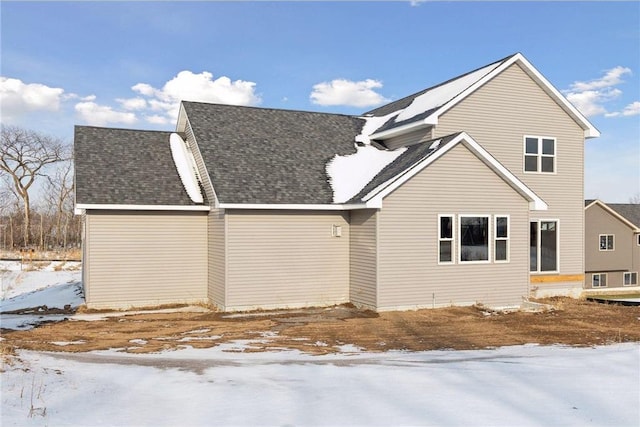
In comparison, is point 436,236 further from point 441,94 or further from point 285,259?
point 441,94

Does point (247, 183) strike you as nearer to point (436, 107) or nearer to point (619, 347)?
point (436, 107)

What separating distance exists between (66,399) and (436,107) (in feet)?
49.7

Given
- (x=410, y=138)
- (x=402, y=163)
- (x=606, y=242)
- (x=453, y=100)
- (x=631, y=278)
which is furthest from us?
(x=631, y=278)

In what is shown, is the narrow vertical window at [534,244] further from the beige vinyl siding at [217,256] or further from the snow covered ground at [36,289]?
the snow covered ground at [36,289]

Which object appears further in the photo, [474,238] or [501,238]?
[501,238]

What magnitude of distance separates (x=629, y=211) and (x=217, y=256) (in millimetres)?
39863

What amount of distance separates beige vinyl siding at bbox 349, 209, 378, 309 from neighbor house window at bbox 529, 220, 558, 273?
7.17 metres

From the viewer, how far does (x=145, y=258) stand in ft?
57.3

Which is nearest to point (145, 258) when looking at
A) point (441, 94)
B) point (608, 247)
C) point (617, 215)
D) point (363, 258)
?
point (363, 258)

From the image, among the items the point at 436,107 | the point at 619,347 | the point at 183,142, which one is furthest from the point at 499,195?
the point at 183,142

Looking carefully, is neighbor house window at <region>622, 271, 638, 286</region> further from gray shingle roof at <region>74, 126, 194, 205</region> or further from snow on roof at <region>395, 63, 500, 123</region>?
gray shingle roof at <region>74, 126, 194, 205</region>

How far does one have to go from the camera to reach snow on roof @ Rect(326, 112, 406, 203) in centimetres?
1786

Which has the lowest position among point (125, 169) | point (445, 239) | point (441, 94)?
point (445, 239)

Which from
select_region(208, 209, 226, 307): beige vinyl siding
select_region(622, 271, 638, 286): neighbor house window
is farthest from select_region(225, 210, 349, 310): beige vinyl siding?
select_region(622, 271, 638, 286): neighbor house window
